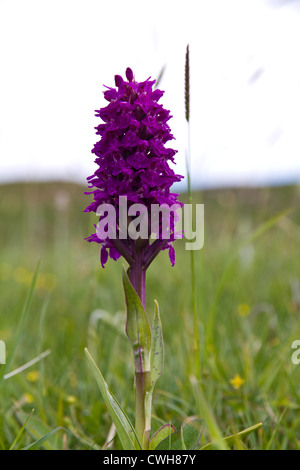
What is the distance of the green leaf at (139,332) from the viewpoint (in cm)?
171

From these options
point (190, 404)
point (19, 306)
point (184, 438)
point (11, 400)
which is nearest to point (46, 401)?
point (11, 400)

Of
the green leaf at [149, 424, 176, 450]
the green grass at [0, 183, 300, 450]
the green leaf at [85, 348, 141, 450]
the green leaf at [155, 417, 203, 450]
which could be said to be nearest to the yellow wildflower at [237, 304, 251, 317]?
the green grass at [0, 183, 300, 450]

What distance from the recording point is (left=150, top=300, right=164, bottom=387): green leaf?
5.80 feet

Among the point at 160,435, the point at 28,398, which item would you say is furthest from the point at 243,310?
the point at 160,435

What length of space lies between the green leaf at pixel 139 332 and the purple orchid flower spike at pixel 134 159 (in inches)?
4.1

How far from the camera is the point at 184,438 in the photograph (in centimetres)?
193

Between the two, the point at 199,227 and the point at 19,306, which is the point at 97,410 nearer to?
the point at 199,227

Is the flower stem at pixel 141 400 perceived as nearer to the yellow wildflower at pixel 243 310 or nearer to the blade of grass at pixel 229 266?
the blade of grass at pixel 229 266

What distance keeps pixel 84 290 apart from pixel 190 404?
2.58 metres

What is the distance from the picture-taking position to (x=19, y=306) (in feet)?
13.9

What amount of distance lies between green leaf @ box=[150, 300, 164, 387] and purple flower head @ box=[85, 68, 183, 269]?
25 centimetres

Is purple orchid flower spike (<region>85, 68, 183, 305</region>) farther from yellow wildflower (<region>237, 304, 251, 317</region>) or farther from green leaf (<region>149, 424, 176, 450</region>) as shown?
yellow wildflower (<region>237, 304, 251, 317</region>)

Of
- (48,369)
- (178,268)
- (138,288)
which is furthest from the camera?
(178,268)

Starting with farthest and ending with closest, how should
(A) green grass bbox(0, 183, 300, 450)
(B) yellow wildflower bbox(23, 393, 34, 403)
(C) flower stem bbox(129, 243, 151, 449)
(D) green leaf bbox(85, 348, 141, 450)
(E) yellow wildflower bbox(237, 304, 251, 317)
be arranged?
(E) yellow wildflower bbox(237, 304, 251, 317)
(B) yellow wildflower bbox(23, 393, 34, 403)
(A) green grass bbox(0, 183, 300, 450)
(C) flower stem bbox(129, 243, 151, 449)
(D) green leaf bbox(85, 348, 141, 450)
